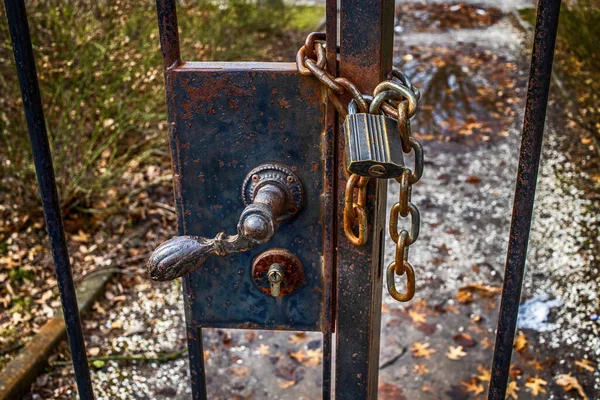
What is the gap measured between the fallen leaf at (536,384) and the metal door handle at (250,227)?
2.31m

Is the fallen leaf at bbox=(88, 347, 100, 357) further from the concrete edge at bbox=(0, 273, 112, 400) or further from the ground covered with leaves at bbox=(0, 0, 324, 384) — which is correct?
the ground covered with leaves at bbox=(0, 0, 324, 384)

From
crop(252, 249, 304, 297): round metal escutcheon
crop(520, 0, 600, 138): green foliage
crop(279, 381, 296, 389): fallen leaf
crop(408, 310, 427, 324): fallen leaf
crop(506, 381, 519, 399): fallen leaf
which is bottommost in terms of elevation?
crop(506, 381, 519, 399): fallen leaf

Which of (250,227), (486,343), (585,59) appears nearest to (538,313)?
(486,343)

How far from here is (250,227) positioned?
955 millimetres

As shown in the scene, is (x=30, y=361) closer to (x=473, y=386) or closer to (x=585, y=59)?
(x=473, y=386)

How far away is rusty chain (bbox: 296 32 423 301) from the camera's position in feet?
3.07

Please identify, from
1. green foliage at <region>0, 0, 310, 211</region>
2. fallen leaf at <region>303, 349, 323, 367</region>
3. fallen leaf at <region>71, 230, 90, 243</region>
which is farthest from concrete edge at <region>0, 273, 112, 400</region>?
fallen leaf at <region>303, 349, 323, 367</region>

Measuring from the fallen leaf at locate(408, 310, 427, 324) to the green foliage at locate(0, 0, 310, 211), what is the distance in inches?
76.6

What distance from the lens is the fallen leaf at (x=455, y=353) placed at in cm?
315

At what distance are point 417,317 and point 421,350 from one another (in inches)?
11.3

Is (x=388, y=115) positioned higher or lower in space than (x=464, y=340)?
higher

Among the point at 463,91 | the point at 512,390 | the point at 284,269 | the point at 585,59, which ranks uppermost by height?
the point at 284,269

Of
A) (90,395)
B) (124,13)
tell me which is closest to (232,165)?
(90,395)

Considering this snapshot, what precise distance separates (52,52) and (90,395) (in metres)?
3.15
